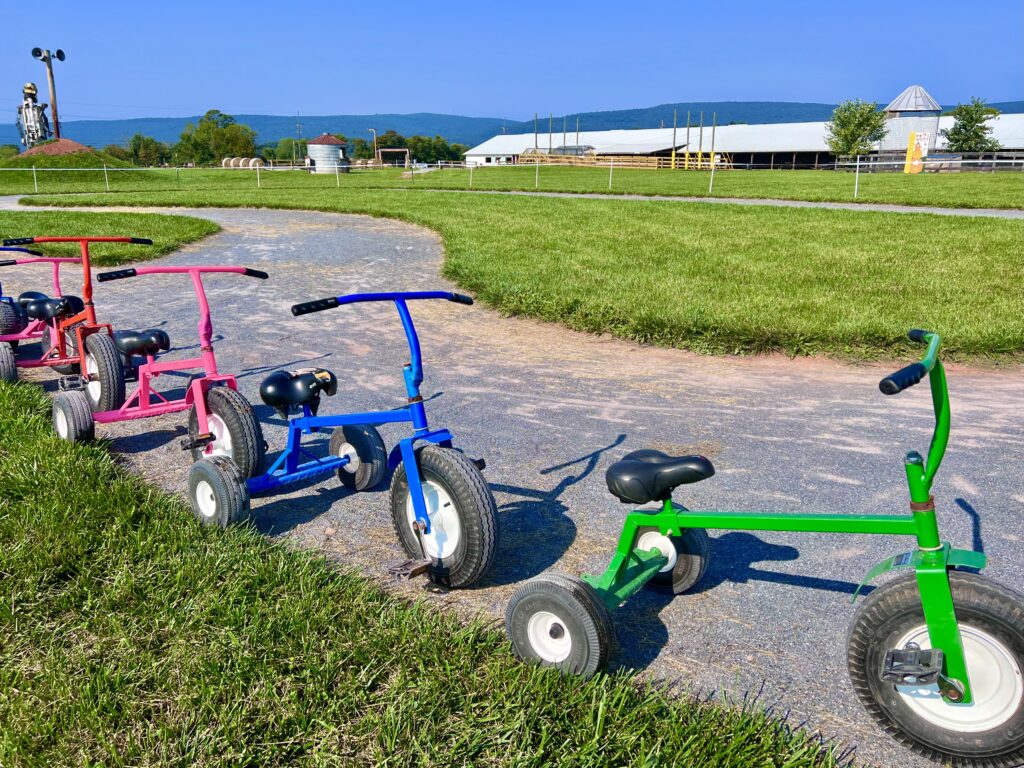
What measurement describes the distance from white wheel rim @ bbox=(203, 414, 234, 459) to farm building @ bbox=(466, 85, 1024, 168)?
71.4 m

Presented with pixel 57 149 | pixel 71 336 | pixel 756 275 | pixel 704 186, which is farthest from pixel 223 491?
pixel 57 149

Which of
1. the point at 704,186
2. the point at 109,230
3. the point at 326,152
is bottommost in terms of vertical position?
the point at 109,230

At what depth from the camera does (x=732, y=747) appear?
246cm

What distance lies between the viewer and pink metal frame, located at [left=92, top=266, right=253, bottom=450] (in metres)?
4.59

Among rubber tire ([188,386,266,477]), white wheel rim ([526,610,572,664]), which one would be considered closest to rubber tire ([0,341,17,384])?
rubber tire ([188,386,266,477])

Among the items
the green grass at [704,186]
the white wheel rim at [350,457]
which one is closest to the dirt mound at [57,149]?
the green grass at [704,186]

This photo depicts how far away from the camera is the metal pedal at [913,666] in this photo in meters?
2.40

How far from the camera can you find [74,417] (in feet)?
16.5

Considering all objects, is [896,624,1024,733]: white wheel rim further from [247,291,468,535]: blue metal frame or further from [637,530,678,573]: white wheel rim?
[247,291,468,535]: blue metal frame

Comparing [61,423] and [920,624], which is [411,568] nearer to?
[920,624]

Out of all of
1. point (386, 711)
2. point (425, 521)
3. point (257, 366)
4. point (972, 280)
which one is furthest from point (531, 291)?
point (386, 711)

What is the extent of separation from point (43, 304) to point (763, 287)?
784 cm

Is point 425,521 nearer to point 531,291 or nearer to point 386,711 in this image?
point 386,711

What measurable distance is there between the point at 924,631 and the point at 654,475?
3.15 ft
